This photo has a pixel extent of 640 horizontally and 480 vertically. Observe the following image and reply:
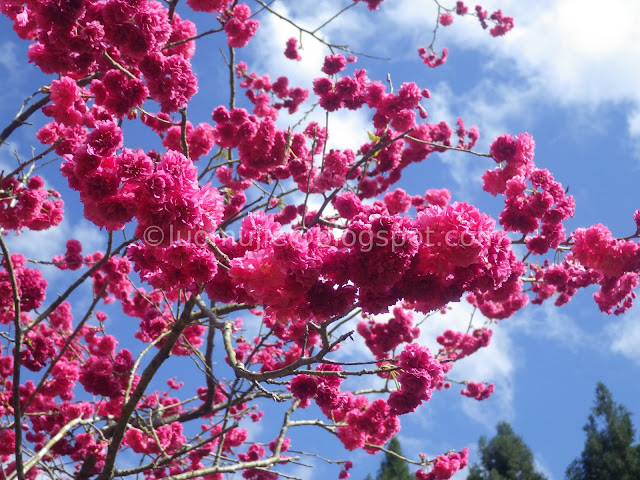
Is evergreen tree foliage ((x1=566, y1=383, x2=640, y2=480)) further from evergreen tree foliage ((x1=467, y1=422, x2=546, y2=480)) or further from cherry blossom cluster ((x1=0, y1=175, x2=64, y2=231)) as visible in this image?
cherry blossom cluster ((x1=0, y1=175, x2=64, y2=231))

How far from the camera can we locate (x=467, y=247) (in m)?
1.98

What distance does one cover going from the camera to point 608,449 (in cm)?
2369

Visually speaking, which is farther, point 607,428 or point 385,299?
point 607,428

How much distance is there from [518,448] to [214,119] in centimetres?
2942

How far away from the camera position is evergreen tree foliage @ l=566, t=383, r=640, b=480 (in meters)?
22.6

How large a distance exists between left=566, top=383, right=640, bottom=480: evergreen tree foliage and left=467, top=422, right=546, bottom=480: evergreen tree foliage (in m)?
3.19

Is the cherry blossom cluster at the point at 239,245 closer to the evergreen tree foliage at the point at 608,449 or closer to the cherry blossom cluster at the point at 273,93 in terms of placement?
the cherry blossom cluster at the point at 273,93

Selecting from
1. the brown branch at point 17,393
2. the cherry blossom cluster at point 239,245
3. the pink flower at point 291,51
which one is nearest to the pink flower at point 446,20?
the cherry blossom cluster at point 239,245

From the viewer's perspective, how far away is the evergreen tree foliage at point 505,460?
2702cm

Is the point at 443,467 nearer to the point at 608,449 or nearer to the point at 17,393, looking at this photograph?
the point at 17,393

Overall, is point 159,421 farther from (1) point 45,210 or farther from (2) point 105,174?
(2) point 105,174

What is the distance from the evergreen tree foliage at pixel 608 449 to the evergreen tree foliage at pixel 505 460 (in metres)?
3.19

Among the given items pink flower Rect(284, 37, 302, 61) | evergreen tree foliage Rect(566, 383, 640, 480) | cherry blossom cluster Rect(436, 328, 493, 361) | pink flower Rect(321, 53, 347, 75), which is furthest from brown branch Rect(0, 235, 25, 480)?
evergreen tree foliage Rect(566, 383, 640, 480)

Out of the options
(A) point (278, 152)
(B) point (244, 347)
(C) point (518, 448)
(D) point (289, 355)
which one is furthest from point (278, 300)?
(C) point (518, 448)
